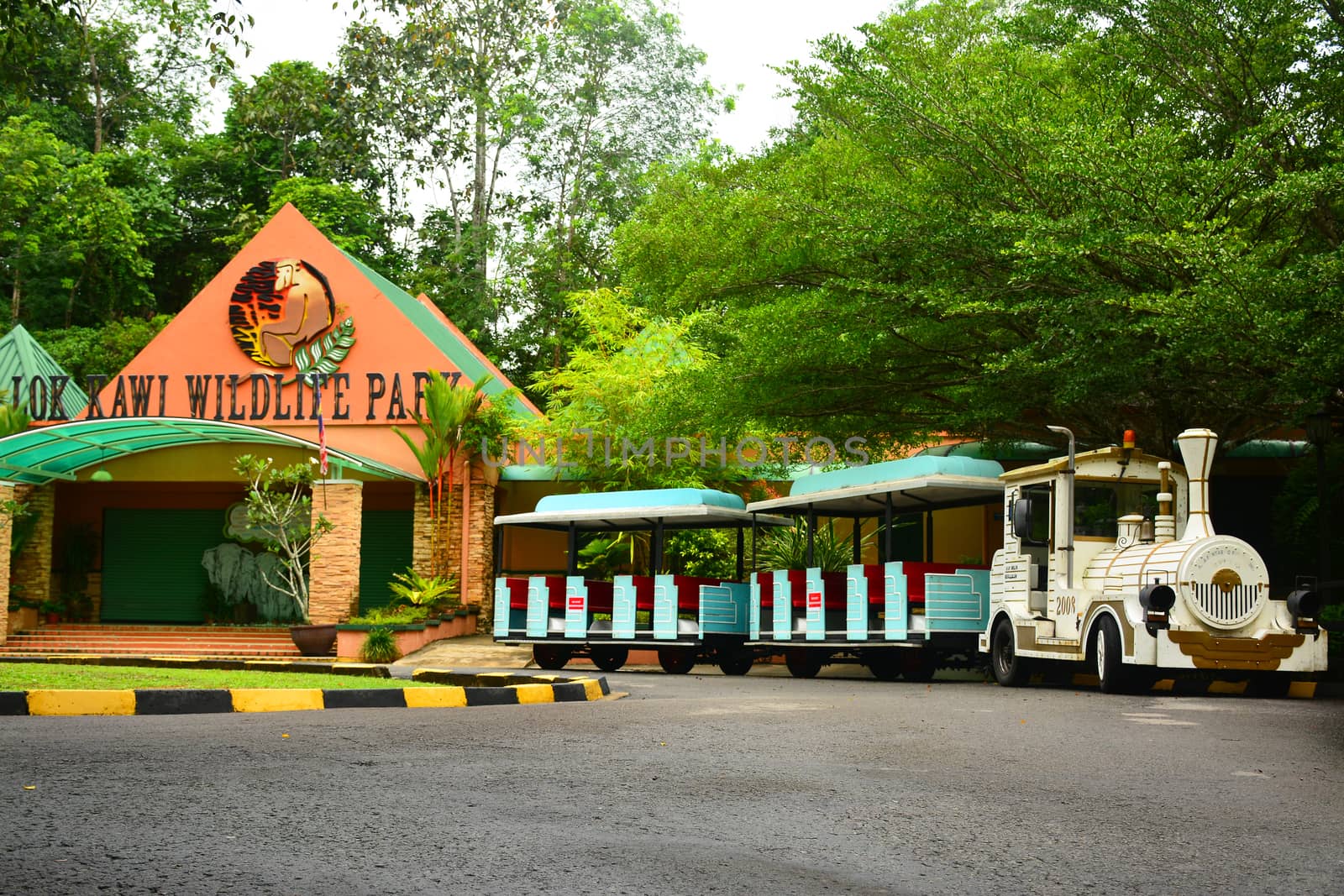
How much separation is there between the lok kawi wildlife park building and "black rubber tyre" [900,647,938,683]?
975 cm

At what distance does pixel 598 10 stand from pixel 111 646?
74.9ft

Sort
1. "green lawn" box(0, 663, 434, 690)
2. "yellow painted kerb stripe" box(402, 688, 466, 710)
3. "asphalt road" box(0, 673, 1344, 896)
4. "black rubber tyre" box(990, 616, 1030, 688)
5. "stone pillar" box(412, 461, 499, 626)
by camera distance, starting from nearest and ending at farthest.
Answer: "asphalt road" box(0, 673, 1344, 896) < "green lawn" box(0, 663, 434, 690) < "yellow painted kerb stripe" box(402, 688, 466, 710) < "black rubber tyre" box(990, 616, 1030, 688) < "stone pillar" box(412, 461, 499, 626)

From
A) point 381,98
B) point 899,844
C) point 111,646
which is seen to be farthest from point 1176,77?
point 381,98

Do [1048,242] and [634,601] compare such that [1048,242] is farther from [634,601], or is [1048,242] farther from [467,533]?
[467,533]

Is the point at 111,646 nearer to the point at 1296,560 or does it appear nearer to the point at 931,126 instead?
the point at 931,126

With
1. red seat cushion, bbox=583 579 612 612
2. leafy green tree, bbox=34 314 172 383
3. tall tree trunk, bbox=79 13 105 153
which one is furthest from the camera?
tall tree trunk, bbox=79 13 105 153

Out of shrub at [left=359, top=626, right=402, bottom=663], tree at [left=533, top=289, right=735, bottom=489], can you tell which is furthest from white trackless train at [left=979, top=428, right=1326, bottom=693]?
Answer: shrub at [left=359, top=626, right=402, bottom=663]

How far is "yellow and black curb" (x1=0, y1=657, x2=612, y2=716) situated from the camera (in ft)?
31.4

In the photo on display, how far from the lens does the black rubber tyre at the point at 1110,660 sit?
13.0m

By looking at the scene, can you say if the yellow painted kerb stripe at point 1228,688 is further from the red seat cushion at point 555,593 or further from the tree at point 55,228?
the tree at point 55,228

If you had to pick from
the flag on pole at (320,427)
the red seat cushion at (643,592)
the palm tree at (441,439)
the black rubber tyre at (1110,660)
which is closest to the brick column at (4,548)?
the flag on pole at (320,427)

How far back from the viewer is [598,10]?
1521 inches

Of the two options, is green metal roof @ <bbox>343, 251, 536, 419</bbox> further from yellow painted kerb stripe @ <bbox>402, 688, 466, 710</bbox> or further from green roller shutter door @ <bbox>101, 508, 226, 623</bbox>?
yellow painted kerb stripe @ <bbox>402, 688, 466, 710</bbox>

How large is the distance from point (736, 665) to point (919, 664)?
2.90 meters
